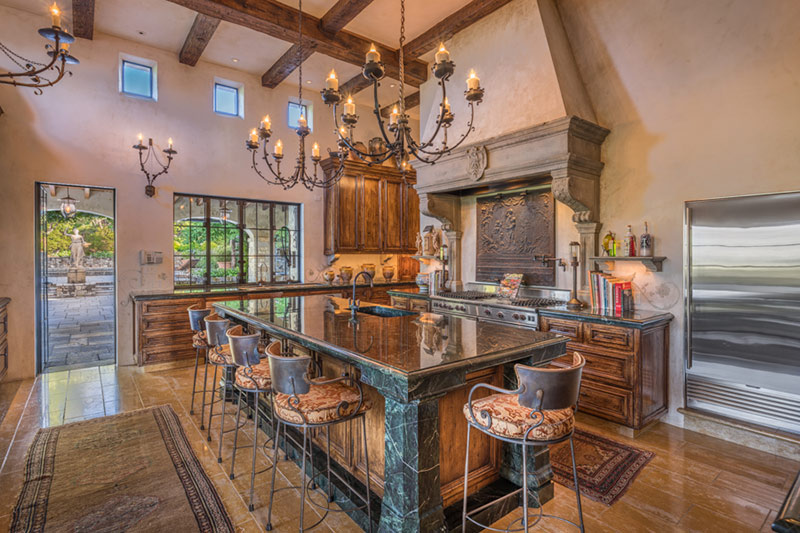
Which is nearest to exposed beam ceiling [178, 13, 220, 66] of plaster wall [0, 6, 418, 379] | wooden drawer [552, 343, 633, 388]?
plaster wall [0, 6, 418, 379]

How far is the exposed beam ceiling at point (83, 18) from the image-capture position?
4.08m

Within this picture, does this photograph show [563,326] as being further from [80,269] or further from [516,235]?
[80,269]

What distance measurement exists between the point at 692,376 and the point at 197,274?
6095 mm

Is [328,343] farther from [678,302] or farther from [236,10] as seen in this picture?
[236,10]

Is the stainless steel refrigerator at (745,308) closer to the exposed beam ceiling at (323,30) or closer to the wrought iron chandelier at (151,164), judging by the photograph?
the exposed beam ceiling at (323,30)

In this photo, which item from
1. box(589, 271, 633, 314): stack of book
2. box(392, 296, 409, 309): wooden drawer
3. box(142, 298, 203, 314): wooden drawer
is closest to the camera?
box(589, 271, 633, 314): stack of book

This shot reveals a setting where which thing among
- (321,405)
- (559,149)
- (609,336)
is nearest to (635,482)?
(609,336)

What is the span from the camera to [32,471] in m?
2.60

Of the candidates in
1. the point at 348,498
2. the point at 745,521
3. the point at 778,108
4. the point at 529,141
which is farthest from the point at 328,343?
the point at 778,108

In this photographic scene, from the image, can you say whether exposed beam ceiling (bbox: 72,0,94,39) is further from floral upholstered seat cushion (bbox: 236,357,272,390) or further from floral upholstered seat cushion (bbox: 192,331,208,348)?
floral upholstered seat cushion (bbox: 236,357,272,390)

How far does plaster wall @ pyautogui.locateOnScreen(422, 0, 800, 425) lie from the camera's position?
9.48 ft

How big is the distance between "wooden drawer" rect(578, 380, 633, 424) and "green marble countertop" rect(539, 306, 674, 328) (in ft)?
1.79

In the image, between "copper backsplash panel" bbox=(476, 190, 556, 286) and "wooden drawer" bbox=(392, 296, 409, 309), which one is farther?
"wooden drawer" bbox=(392, 296, 409, 309)

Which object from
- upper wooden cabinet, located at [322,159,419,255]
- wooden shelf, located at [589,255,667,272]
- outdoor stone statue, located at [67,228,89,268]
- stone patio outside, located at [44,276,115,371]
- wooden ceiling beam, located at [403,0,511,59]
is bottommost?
stone patio outside, located at [44,276,115,371]
